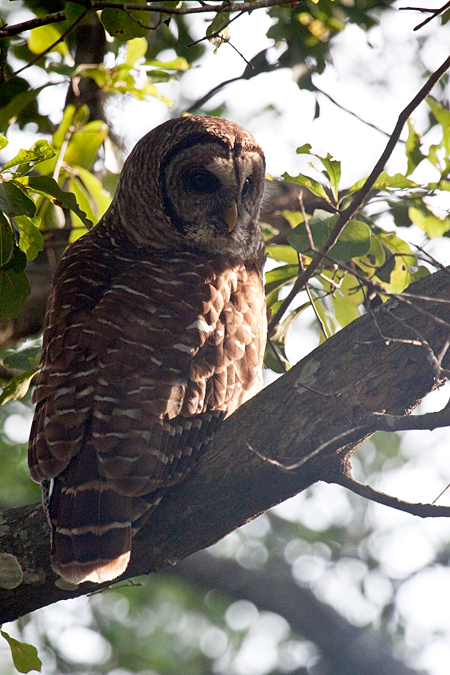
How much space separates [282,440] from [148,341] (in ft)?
1.93

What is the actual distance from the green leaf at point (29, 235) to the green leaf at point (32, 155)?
0.19m

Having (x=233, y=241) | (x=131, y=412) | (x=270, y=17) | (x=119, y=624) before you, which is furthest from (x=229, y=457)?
(x=119, y=624)

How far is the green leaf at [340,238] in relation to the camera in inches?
97.1

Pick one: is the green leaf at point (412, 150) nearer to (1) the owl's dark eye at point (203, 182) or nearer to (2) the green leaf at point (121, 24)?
(1) the owl's dark eye at point (203, 182)

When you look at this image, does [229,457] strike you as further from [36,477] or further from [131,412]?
[36,477]

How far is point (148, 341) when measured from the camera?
2.28 meters

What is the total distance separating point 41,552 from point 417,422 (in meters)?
1.26

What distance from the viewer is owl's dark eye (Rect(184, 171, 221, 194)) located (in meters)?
3.03

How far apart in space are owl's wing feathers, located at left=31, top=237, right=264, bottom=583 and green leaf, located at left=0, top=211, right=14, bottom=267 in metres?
0.41

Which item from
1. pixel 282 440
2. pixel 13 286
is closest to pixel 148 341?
pixel 13 286

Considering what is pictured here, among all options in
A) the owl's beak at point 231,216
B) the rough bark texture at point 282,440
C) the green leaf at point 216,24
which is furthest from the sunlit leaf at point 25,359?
the green leaf at point 216,24

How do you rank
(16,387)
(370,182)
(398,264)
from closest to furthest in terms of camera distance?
1. (370,182)
2. (16,387)
3. (398,264)

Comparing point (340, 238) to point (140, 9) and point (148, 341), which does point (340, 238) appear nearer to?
point (148, 341)

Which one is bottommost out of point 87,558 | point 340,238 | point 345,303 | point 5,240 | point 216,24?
point 87,558
